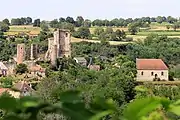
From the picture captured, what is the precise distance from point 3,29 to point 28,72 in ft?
118

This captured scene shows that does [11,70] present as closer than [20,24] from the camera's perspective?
Yes

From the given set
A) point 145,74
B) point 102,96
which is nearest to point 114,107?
point 102,96

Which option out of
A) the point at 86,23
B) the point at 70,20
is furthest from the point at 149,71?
the point at 70,20

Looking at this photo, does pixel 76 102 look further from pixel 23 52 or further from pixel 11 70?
pixel 23 52

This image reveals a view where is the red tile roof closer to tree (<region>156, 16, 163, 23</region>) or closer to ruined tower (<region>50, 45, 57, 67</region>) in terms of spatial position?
ruined tower (<region>50, 45, 57, 67</region>)

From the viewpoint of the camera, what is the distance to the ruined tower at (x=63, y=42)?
49.1 meters

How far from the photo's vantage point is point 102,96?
3.29ft

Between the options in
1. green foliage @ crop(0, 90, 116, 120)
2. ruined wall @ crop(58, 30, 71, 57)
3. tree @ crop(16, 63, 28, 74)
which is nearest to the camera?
green foliage @ crop(0, 90, 116, 120)

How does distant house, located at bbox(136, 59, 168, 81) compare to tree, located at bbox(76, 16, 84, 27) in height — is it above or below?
below

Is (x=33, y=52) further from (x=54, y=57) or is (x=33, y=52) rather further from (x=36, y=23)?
(x=36, y=23)

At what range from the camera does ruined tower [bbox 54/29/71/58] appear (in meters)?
49.1

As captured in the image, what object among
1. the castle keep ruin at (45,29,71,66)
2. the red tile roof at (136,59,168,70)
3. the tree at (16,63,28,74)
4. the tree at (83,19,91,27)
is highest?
the tree at (83,19,91,27)

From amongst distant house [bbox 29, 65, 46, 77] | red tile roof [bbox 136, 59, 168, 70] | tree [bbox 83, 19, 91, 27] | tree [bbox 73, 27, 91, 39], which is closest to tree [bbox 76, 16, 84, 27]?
tree [bbox 83, 19, 91, 27]

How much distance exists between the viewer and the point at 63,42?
49.4 m
